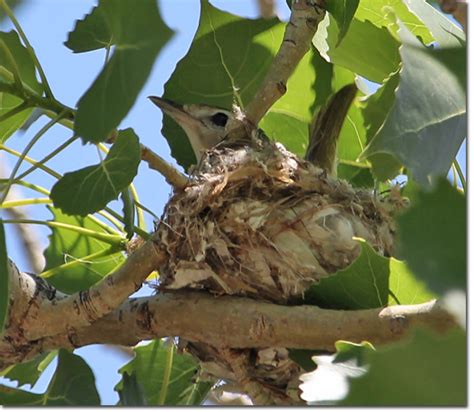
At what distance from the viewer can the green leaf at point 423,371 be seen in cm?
108

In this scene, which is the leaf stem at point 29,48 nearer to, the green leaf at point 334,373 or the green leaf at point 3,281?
the green leaf at point 3,281

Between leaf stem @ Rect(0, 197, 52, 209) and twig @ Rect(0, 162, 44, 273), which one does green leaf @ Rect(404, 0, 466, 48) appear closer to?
Result: leaf stem @ Rect(0, 197, 52, 209)

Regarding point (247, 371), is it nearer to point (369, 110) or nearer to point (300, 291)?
point (300, 291)

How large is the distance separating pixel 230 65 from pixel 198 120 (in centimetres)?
48

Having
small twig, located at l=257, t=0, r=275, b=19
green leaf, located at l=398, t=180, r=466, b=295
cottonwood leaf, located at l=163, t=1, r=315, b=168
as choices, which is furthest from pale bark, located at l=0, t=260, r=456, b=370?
small twig, located at l=257, t=0, r=275, b=19

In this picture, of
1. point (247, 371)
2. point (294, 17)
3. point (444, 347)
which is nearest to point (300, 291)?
point (247, 371)

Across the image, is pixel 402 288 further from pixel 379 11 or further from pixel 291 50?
pixel 379 11

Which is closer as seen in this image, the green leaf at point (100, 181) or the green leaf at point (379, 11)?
the green leaf at point (100, 181)

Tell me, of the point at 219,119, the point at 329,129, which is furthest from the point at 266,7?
the point at 329,129

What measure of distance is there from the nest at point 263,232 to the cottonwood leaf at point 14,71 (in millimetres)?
603

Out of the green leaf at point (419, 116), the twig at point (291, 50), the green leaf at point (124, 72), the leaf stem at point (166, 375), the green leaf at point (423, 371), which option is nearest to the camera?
the green leaf at point (423, 371)

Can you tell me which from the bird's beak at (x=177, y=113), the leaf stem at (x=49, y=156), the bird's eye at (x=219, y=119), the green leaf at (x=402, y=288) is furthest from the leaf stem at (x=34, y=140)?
the bird's eye at (x=219, y=119)

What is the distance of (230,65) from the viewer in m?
3.55

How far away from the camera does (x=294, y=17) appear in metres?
3.02
